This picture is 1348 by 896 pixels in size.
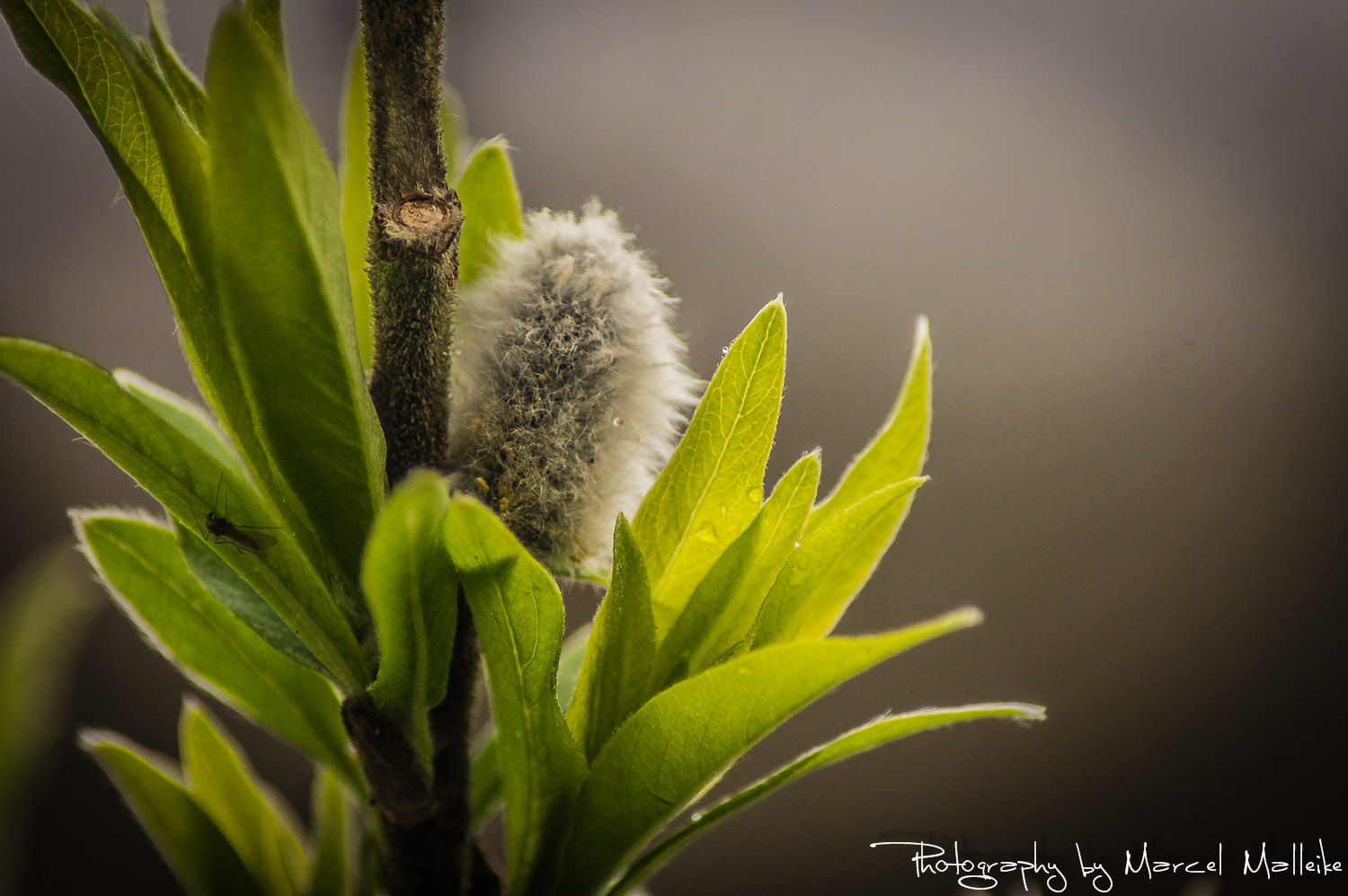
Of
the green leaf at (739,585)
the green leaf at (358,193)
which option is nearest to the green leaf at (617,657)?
the green leaf at (739,585)

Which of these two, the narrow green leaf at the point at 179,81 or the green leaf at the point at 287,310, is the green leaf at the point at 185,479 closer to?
A: the green leaf at the point at 287,310

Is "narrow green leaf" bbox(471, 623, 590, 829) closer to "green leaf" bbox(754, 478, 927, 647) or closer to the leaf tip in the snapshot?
"green leaf" bbox(754, 478, 927, 647)

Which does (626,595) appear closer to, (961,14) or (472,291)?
(472,291)

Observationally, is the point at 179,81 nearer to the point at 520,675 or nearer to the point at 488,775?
the point at 520,675

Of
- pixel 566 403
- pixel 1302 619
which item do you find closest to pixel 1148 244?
pixel 1302 619

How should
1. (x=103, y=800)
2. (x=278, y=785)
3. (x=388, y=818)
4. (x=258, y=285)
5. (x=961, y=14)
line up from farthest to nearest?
(x=278, y=785), (x=103, y=800), (x=961, y=14), (x=388, y=818), (x=258, y=285)

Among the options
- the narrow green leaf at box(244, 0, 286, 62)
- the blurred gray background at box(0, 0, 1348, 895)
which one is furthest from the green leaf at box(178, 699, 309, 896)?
the blurred gray background at box(0, 0, 1348, 895)
